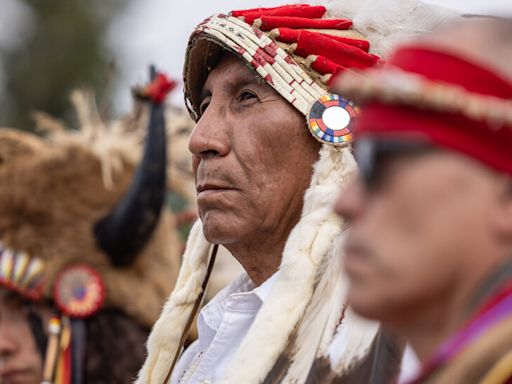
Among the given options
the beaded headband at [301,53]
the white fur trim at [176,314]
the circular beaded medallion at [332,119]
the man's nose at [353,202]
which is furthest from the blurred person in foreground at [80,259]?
the man's nose at [353,202]

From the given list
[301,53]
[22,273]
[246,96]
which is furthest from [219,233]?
[22,273]

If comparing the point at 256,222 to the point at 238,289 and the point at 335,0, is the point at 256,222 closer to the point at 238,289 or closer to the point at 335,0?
the point at 238,289

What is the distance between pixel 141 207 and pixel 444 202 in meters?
3.14

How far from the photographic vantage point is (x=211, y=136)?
2.66 m

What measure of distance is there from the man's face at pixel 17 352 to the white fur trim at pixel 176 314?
1514mm

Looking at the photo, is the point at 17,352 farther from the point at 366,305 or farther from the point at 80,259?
the point at 366,305

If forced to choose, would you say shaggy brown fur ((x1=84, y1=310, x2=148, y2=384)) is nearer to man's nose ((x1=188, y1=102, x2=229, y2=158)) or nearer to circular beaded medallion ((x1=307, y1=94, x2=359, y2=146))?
man's nose ((x1=188, y1=102, x2=229, y2=158))

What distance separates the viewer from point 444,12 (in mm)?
2676

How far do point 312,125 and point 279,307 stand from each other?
534 mm

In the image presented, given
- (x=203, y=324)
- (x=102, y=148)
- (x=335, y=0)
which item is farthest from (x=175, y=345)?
(x=102, y=148)

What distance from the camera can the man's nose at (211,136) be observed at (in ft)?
8.68

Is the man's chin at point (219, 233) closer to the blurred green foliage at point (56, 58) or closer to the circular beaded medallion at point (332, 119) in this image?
the circular beaded medallion at point (332, 119)

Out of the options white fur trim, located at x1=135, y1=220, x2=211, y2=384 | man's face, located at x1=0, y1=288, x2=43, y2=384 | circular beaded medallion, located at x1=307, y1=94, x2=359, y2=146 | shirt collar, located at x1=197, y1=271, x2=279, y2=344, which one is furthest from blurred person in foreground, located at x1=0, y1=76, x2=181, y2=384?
circular beaded medallion, located at x1=307, y1=94, x2=359, y2=146

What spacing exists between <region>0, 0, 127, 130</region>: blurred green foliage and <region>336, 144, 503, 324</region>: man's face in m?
10.6
